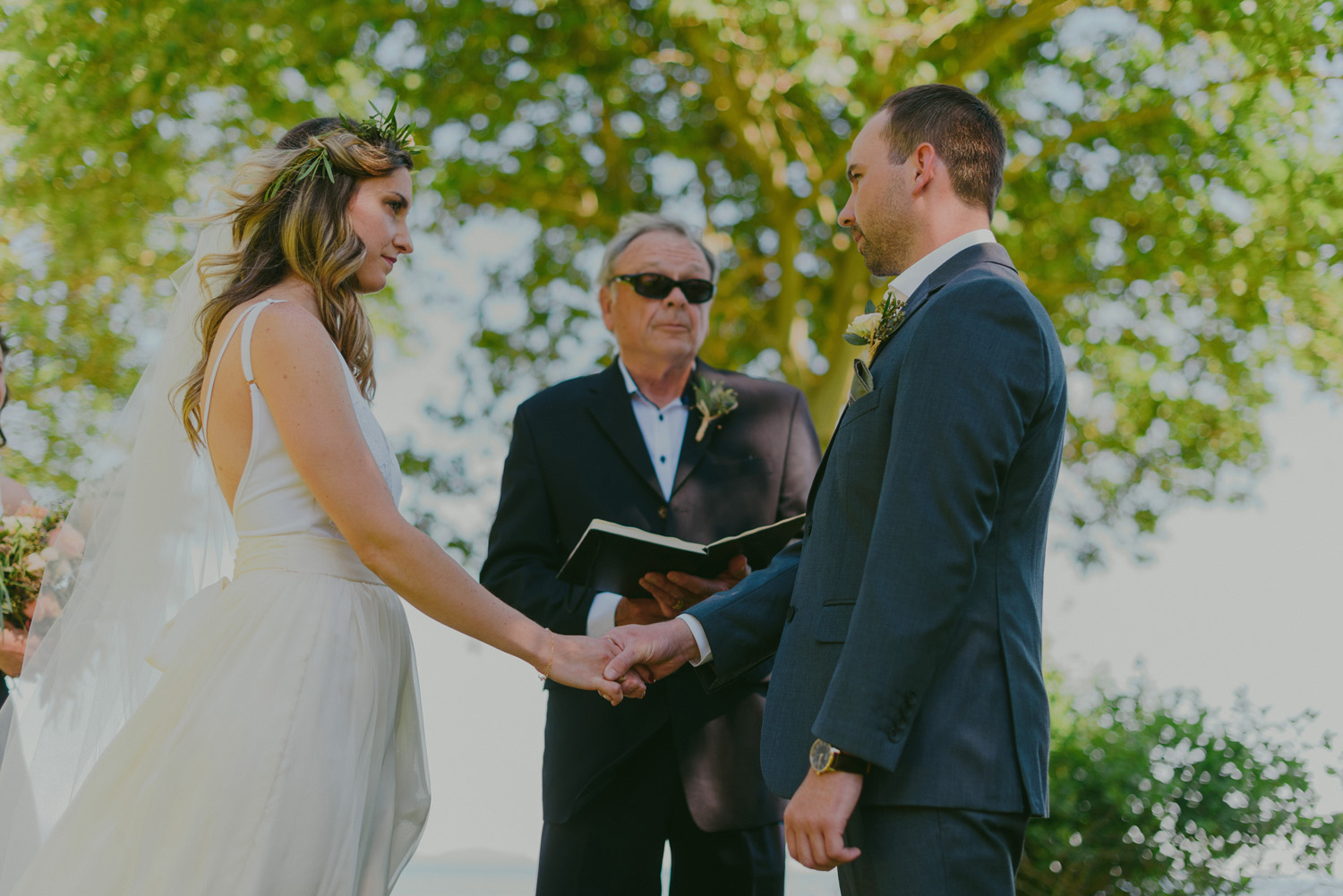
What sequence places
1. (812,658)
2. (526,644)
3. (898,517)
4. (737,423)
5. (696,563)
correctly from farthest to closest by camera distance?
(737,423)
(696,563)
(526,644)
(812,658)
(898,517)

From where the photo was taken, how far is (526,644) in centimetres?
274

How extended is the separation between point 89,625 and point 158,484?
1.35 feet

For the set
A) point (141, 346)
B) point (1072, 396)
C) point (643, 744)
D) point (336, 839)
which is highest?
point (1072, 396)

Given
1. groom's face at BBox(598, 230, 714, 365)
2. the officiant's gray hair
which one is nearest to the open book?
groom's face at BBox(598, 230, 714, 365)

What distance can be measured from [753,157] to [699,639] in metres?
6.73

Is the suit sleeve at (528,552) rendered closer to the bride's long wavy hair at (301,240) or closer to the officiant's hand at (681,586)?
the officiant's hand at (681,586)

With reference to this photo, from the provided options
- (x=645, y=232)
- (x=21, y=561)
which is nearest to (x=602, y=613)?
(x=645, y=232)

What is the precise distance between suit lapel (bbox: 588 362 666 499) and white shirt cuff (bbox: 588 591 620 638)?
0.40 meters

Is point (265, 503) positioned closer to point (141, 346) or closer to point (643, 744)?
point (643, 744)

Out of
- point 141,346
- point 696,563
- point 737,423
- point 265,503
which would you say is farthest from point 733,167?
point 265,503

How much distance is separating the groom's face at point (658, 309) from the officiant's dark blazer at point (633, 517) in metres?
0.13

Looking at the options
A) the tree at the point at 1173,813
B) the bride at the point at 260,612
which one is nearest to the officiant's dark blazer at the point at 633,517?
the bride at the point at 260,612

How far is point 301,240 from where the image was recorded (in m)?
2.70

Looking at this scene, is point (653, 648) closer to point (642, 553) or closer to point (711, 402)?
point (642, 553)
